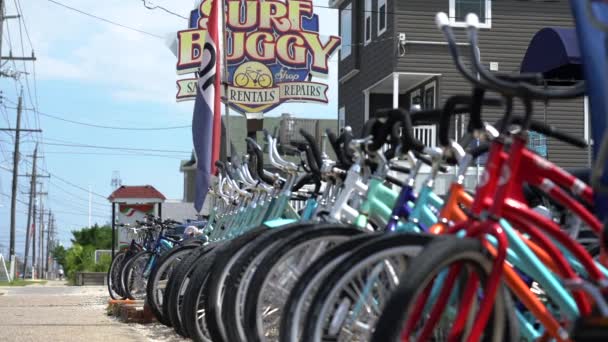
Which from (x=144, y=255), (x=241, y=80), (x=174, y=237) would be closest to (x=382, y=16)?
(x=241, y=80)

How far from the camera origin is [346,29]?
29.6 m

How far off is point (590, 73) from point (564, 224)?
1366mm

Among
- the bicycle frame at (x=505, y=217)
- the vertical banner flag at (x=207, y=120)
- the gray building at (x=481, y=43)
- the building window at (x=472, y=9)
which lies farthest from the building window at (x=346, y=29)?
the bicycle frame at (x=505, y=217)

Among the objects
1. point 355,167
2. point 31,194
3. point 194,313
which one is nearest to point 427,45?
point 194,313

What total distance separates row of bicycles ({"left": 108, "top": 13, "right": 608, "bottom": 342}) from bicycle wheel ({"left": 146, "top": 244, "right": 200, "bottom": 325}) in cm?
419

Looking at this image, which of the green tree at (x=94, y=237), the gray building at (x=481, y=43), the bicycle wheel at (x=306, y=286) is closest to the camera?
the bicycle wheel at (x=306, y=286)

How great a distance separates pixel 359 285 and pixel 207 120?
1004cm

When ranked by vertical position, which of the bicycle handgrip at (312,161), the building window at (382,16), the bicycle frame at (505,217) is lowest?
the bicycle frame at (505,217)

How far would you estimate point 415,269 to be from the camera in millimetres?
3105

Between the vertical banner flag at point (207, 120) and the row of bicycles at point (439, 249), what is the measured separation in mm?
7200

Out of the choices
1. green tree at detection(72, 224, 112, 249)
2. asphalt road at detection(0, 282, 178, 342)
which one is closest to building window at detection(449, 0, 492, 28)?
asphalt road at detection(0, 282, 178, 342)

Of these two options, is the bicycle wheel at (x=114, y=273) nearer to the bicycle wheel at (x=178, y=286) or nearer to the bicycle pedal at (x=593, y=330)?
the bicycle wheel at (x=178, y=286)

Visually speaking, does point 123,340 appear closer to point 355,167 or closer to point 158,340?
point 158,340

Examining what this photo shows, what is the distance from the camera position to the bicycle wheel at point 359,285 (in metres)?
3.68
